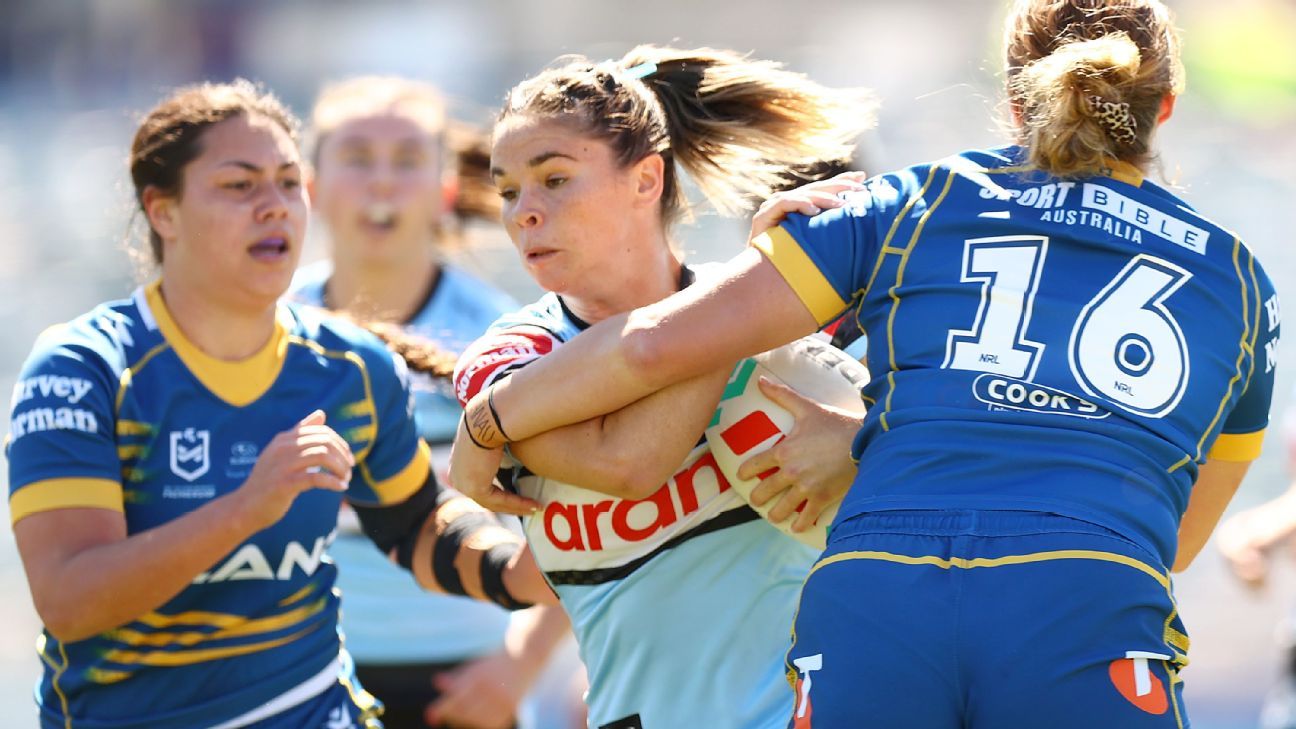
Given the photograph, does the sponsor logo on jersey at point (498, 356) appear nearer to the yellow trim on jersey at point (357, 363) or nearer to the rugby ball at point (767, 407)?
the rugby ball at point (767, 407)

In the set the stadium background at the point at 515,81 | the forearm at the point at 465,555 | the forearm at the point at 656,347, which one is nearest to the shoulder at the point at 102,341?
the forearm at the point at 465,555

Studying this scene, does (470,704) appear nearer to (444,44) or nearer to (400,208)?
(400,208)

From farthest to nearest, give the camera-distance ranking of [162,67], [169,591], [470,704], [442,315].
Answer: [162,67]
[442,315]
[470,704]
[169,591]

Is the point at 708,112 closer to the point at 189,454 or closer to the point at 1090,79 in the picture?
the point at 1090,79

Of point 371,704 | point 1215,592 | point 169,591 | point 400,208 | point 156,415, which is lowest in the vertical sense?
point 1215,592

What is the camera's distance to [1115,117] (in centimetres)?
236

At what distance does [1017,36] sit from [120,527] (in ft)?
6.27

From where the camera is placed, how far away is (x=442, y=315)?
5.22 m

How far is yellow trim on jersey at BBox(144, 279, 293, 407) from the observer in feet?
10.8

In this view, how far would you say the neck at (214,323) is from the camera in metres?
3.35

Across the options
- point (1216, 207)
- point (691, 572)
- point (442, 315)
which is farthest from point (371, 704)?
point (1216, 207)

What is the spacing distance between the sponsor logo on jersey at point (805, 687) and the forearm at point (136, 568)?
1223 millimetres

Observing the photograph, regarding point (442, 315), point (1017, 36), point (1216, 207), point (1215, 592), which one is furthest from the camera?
point (1216, 207)

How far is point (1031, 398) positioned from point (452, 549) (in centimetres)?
169
